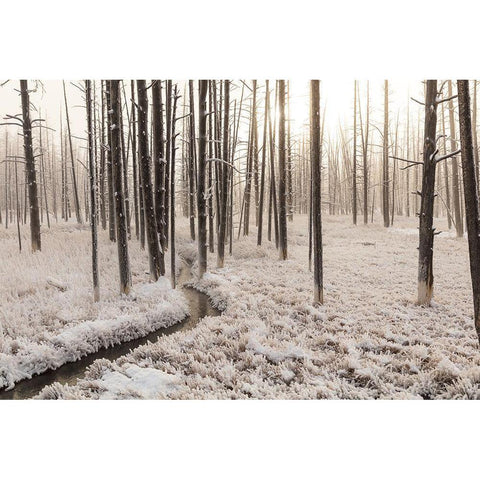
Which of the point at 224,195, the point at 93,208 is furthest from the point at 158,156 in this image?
the point at 93,208

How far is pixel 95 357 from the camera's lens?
16.5ft

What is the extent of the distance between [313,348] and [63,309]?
14.9 feet

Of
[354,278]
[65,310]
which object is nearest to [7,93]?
[65,310]

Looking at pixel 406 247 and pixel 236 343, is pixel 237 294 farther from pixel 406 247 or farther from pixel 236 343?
pixel 406 247

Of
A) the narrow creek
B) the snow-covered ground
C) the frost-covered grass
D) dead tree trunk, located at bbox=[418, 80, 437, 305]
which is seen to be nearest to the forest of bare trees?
dead tree trunk, located at bbox=[418, 80, 437, 305]

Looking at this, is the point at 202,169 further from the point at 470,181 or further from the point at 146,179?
the point at 470,181

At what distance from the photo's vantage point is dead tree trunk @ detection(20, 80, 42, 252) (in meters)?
9.02

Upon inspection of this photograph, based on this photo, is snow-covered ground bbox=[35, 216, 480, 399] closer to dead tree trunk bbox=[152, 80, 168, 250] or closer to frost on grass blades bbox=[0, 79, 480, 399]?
frost on grass blades bbox=[0, 79, 480, 399]

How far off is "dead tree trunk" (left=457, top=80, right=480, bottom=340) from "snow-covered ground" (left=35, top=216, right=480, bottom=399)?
105cm

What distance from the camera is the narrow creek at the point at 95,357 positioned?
4.09 meters
